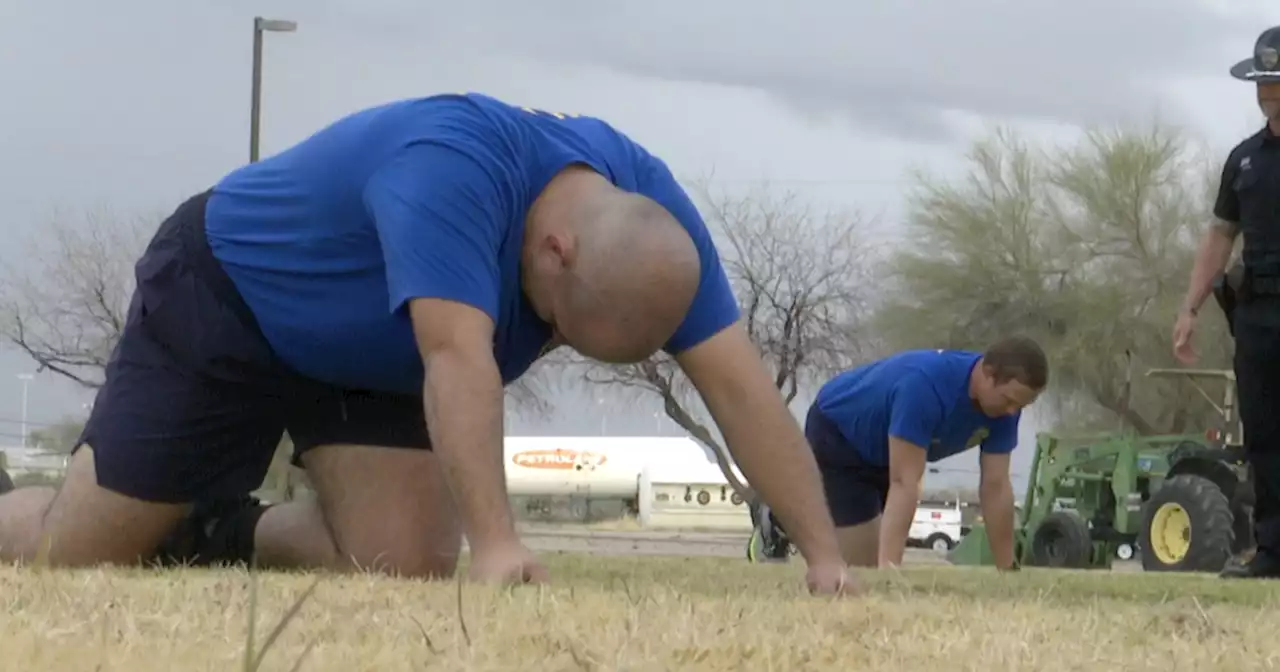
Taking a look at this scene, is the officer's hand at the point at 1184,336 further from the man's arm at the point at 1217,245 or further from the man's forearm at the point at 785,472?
the man's forearm at the point at 785,472

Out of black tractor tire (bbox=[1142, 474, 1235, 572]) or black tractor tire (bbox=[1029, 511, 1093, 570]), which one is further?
black tractor tire (bbox=[1029, 511, 1093, 570])

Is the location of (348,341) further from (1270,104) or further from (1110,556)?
(1110,556)

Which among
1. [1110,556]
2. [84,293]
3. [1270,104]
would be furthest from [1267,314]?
[84,293]

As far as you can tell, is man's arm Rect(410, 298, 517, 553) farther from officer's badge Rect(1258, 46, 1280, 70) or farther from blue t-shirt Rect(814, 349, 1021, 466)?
officer's badge Rect(1258, 46, 1280, 70)

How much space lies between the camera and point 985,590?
14.4 ft

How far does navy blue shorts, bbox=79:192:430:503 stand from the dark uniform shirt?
10.5 ft

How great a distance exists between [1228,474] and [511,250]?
10506mm

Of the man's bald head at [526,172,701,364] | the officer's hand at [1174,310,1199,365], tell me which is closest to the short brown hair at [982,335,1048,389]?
the officer's hand at [1174,310,1199,365]

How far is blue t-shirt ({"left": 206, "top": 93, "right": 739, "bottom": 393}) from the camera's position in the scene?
3.11 meters

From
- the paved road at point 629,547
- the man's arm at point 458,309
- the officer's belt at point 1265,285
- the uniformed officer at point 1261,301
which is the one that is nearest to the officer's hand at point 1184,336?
the uniformed officer at point 1261,301

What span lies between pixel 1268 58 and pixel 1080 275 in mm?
23831

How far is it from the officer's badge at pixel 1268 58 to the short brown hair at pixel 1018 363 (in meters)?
1.30

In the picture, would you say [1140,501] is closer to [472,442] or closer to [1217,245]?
[1217,245]

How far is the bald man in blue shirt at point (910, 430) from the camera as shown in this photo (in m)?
6.23
